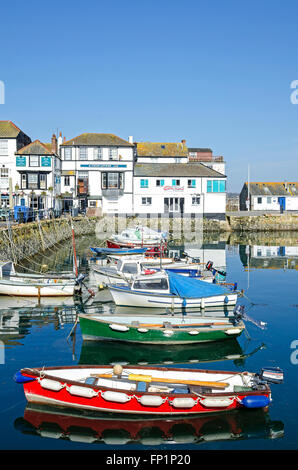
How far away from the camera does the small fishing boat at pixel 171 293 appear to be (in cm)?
2134

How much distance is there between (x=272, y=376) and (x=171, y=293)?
30.5ft

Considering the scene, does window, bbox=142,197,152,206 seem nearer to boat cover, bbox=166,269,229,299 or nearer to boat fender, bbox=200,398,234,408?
boat cover, bbox=166,269,229,299

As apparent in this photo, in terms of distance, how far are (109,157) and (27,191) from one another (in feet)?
51.7

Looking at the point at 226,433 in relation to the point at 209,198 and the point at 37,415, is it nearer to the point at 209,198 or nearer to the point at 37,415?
the point at 37,415

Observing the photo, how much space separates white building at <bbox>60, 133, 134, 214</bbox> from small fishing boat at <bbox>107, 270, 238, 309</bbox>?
50.6m

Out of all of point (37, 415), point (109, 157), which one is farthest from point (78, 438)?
point (109, 157)

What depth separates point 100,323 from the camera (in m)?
18.2

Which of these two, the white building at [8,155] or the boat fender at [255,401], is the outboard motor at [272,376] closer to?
the boat fender at [255,401]

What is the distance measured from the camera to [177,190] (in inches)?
2876

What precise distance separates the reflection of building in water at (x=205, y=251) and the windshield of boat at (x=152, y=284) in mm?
19358

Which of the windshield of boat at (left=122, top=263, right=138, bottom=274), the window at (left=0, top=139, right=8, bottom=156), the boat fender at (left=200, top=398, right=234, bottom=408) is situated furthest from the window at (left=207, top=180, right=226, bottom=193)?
the boat fender at (left=200, top=398, right=234, bottom=408)

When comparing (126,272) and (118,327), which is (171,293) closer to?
(118,327)

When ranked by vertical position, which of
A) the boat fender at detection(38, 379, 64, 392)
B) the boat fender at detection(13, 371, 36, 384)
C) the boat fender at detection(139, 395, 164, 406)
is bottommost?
the boat fender at detection(139, 395, 164, 406)

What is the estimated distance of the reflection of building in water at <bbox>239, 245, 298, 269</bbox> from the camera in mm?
42719
